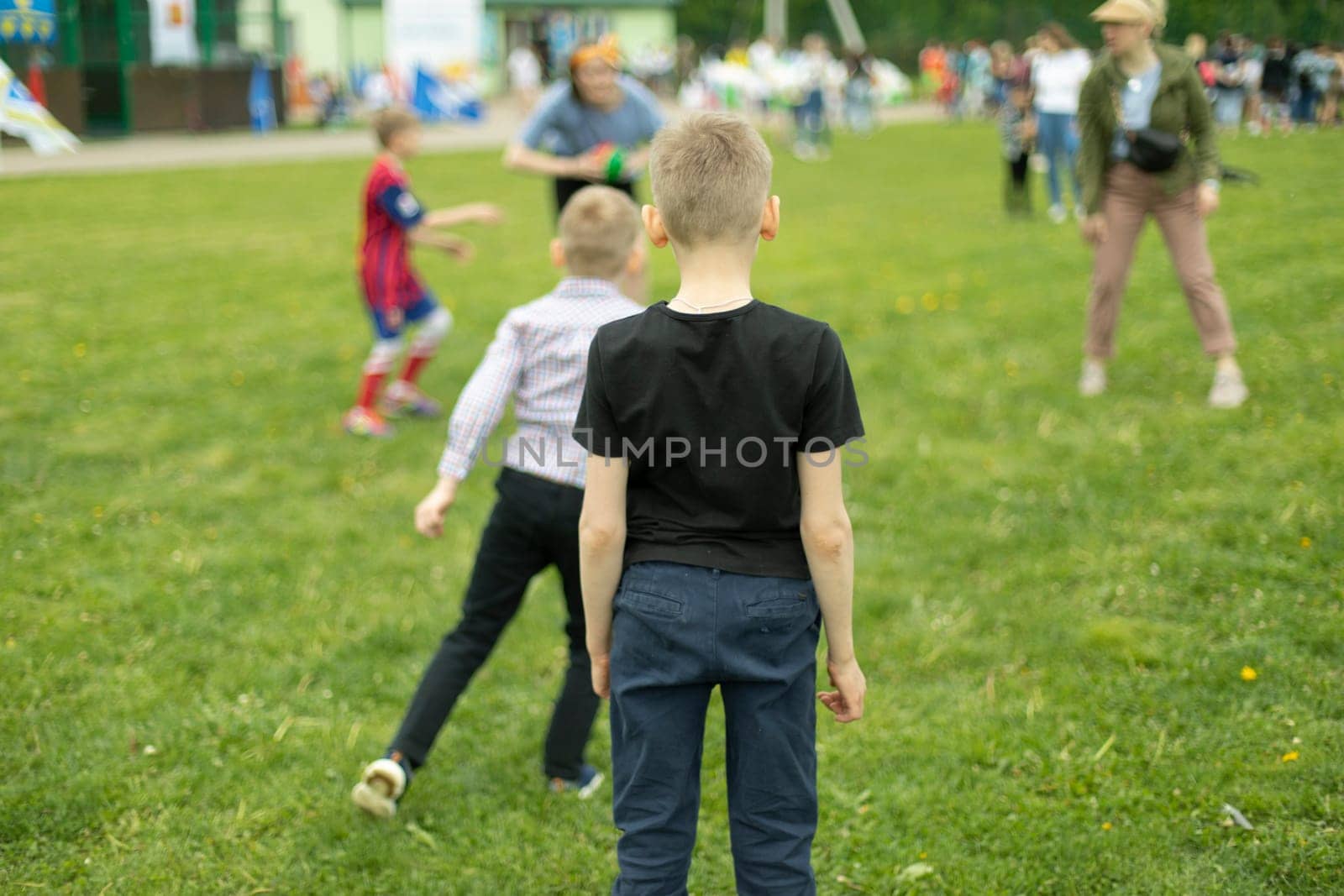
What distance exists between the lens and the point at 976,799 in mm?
Answer: 3461

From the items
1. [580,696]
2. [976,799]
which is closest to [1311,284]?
[976,799]

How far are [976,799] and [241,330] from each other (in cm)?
738

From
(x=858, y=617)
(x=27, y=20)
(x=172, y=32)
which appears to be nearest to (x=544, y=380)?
(x=858, y=617)

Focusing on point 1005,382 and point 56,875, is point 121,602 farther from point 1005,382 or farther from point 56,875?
point 1005,382

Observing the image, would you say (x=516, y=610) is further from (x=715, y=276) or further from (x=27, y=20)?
Result: (x=27, y=20)

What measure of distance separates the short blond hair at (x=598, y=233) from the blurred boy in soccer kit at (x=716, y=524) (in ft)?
2.71

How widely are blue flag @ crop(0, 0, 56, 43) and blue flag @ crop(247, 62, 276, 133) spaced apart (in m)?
25.8

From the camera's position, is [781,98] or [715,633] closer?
[715,633]

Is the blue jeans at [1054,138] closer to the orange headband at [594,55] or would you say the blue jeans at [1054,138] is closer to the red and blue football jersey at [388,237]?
the orange headband at [594,55]

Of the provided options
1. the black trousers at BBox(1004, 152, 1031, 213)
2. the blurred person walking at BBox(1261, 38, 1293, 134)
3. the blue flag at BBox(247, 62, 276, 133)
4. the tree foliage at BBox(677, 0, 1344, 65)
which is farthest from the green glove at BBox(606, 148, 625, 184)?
the blue flag at BBox(247, 62, 276, 133)

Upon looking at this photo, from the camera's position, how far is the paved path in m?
21.3

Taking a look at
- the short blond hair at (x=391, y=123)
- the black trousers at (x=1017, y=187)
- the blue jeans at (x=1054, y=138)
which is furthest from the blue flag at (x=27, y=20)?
the blue jeans at (x=1054, y=138)

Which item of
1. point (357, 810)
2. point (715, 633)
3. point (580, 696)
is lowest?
point (357, 810)

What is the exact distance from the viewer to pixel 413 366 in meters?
7.16
